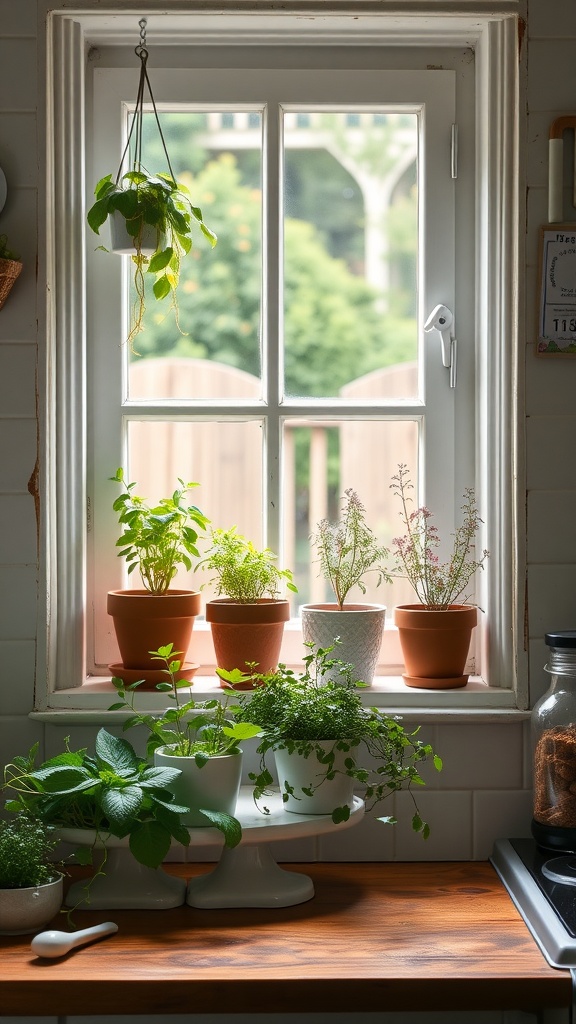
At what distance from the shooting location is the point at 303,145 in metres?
1.93

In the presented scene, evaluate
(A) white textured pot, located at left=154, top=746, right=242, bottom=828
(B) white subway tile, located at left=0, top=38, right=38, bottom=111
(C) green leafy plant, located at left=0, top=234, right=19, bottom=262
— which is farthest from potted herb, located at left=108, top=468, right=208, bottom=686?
(B) white subway tile, located at left=0, top=38, right=38, bottom=111

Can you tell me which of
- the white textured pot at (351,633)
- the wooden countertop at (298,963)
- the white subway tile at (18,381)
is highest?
the white subway tile at (18,381)

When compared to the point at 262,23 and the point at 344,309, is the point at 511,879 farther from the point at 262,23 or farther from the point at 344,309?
the point at 262,23

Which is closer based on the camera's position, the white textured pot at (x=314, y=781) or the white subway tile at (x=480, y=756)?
the white textured pot at (x=314, y=781)

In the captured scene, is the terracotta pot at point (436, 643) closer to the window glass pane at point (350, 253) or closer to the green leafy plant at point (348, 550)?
the green leafy plant at point (348, 550)

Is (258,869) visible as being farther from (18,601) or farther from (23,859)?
(18,601)

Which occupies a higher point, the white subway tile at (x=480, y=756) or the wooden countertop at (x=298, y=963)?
the white subway tile at (x=480, y=756)

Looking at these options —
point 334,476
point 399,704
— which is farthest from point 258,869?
point 334,476

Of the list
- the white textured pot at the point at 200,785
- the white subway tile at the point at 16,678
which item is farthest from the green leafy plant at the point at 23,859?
the white subway tile at the point at 16,678

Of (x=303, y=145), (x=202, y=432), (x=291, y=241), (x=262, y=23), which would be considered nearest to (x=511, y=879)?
(x=202, y=432)

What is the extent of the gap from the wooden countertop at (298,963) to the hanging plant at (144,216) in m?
1.06

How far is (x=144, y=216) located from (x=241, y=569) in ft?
2.19

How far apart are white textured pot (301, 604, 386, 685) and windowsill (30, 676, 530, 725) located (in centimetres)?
5

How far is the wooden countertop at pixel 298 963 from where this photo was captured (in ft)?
4.08
